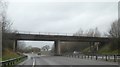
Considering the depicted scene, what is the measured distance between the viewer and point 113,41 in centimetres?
9362

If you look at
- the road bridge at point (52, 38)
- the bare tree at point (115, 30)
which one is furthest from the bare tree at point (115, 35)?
the road bridge at point (52, 38)

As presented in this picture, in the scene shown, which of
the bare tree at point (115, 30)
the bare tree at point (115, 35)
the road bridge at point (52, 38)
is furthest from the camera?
the bare tree at point (115, 30)

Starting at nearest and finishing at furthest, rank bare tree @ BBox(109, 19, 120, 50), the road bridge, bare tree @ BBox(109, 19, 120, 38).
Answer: bare tree @ BBox(109, 19, 120, 50) → the road bridge → bare tree @ BBox(109, 19, 120, 38)

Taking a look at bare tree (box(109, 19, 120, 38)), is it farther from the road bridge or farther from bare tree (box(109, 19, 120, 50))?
the road bridge

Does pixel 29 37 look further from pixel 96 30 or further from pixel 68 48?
pixel 96 30

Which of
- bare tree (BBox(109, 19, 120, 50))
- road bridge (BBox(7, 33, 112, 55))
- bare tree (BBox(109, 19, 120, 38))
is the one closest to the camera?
bare tree (BBox(109, 19, 120, 50))

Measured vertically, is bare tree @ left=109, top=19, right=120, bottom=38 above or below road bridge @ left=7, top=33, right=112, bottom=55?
above

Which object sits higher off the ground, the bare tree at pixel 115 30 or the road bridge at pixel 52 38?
the bare tree at pixel 115 30

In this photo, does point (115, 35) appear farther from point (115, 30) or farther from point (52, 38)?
point (52, 38)

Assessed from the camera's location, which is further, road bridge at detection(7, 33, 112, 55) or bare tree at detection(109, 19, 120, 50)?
road bridge at detection(7, 33, 112, 55)

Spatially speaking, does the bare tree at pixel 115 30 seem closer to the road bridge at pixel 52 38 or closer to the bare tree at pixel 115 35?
the bare tree at pixel 115 35

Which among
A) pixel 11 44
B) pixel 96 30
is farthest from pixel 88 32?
pixel 11 44

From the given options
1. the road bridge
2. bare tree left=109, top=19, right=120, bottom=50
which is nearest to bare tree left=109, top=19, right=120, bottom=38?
bare tree left=109, top=19, right=120, bottom=50

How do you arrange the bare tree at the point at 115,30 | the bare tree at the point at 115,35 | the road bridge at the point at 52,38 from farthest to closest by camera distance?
the bare tree at the point at 115,30, the road bridge at the point at 52,38, the bare tree at the point at 115,35
